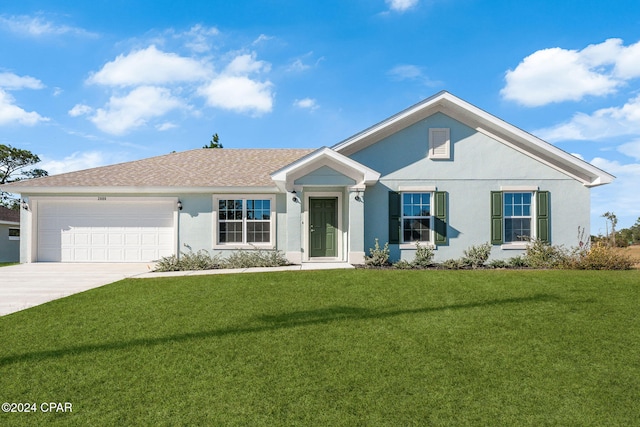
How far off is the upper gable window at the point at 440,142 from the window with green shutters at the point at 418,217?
1.38 meters

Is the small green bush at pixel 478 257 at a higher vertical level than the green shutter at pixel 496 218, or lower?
lower

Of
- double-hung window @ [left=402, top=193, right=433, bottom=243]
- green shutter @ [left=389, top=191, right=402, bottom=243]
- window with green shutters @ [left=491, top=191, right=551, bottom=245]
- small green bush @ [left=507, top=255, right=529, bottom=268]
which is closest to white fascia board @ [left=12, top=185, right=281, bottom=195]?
green shutter @ [left=389, top=191, right=402, bottom=243]

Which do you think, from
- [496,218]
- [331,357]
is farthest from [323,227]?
[331,357]

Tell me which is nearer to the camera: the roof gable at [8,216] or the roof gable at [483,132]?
the roof gable at [483,132]

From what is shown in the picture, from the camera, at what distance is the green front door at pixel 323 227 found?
46.8 feet

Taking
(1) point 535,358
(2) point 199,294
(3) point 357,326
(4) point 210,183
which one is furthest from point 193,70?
(1) point 535,358

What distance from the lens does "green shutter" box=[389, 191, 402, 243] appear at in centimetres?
1348

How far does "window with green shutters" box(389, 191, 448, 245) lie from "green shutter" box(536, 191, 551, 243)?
3312 millimetres

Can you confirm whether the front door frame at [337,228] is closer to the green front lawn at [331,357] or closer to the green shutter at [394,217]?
the green shutter at [394,217]

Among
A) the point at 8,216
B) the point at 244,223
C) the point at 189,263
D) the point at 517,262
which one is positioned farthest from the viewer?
the point at 8,216

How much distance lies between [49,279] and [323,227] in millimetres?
8508

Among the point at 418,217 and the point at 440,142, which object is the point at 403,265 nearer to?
the point at 418,217

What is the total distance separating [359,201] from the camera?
13039 millimetres

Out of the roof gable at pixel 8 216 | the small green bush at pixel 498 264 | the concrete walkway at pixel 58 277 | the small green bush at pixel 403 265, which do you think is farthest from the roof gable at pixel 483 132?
the roof gable at pixel 8 216
